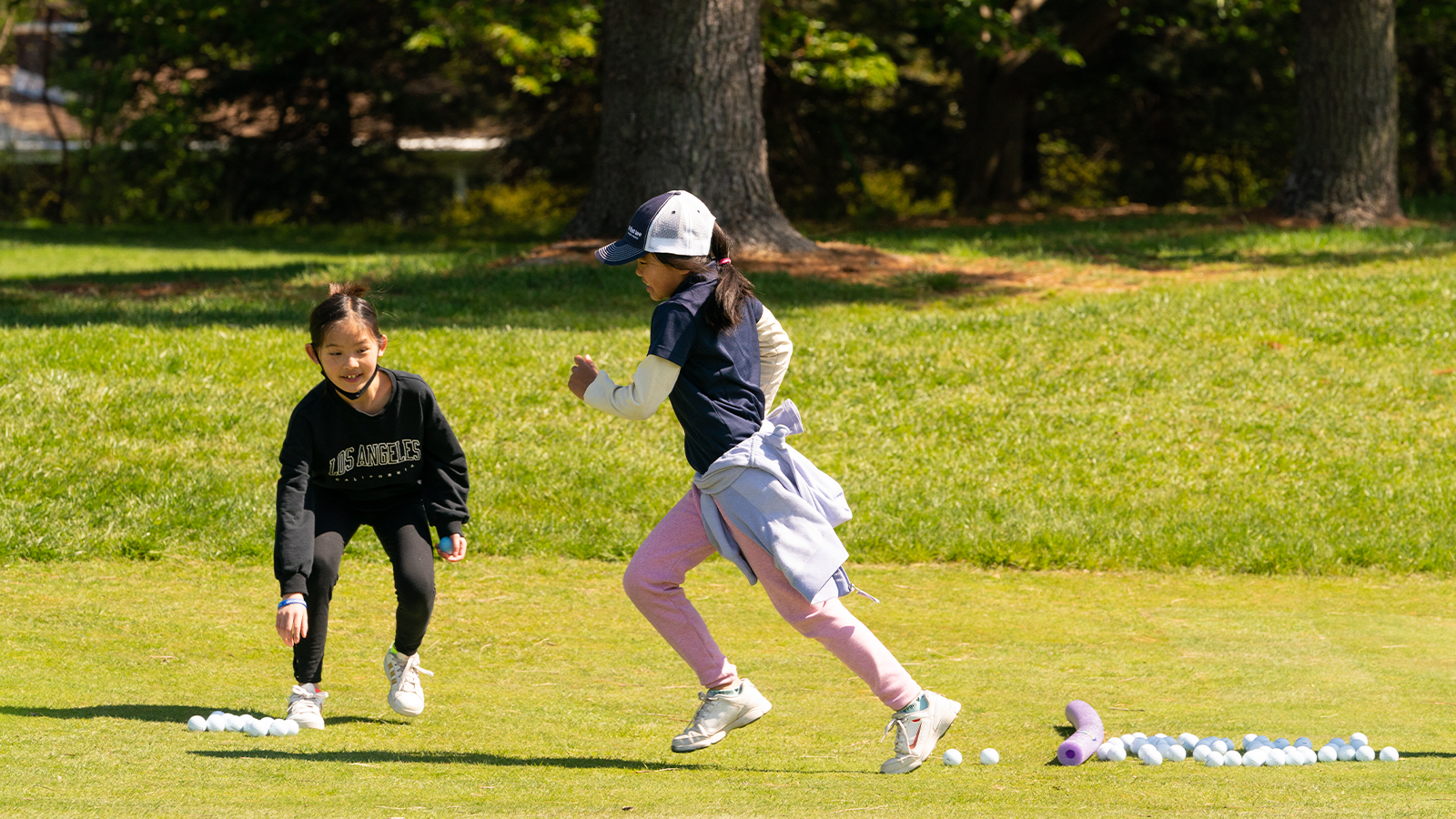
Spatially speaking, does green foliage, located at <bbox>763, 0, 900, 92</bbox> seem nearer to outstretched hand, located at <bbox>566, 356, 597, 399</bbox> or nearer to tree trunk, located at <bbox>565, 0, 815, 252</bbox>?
tree trunk, located at <bbox>565, 0, 815, 252</bbox>

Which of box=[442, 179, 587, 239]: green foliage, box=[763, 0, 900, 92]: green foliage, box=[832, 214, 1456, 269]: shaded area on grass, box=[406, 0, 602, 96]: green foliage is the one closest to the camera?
box=[832, 214, 1456, 269]: shaded area on grass

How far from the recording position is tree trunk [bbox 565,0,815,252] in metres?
14.6

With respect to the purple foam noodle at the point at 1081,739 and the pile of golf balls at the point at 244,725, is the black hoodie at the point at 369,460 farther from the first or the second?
the purple foam noodle at the point at 1081,739

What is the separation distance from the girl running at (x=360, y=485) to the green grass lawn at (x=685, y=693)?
26 cm

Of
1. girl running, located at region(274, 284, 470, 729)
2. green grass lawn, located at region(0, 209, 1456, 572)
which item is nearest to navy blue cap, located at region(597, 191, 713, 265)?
girl running, located at region(274, 284, 470, 729)

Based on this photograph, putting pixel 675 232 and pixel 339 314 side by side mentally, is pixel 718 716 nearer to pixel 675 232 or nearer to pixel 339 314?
pixel 675 232

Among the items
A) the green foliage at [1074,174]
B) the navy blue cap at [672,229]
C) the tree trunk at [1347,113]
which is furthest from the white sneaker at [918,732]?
the green foliage at [1074,174]

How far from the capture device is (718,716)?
179 inches

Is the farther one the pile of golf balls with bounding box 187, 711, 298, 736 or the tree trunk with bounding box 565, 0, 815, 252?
the tree trunk with bounding box 565, 0, 815, 252

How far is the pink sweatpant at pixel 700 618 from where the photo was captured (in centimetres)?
444

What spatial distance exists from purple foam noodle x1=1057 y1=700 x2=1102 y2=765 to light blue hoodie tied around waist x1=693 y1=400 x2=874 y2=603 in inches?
31.7

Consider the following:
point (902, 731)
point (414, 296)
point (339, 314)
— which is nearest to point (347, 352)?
point (339, 314)

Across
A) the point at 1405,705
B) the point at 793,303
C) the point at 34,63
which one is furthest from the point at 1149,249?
the point at 34,63

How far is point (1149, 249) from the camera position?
1636 cm
